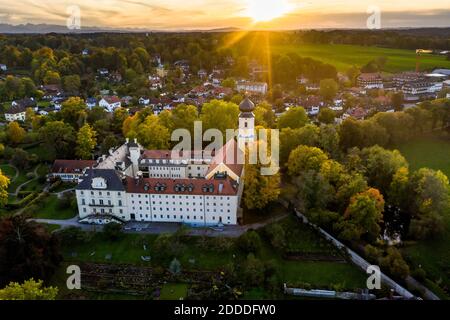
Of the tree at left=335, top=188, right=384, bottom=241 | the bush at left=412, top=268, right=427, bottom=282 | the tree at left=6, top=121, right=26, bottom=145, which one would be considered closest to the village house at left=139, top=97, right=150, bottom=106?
the tree at left=6, top=121, right=26, bottom=145

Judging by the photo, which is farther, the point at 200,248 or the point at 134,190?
the point at 134,190

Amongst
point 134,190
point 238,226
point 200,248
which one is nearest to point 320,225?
point 238,226

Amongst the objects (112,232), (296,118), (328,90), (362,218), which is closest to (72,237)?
(112,232)

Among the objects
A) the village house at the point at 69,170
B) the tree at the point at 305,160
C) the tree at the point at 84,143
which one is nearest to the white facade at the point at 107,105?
the tree at the point at 84,143

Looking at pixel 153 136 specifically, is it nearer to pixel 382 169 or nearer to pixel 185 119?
pixel 185 119

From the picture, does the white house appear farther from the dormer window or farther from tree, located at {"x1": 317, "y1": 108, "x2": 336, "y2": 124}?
the dormer window

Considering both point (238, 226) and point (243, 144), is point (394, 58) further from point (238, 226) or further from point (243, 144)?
point (238, 226)
